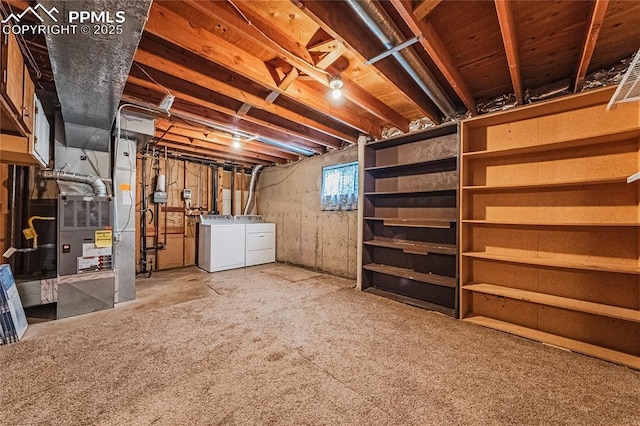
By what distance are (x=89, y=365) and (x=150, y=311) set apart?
101 cm

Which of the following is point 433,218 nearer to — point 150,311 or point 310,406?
point 310,406

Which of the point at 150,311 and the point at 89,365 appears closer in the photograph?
the point at 89,365

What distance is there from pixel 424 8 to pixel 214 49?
4.77 ft

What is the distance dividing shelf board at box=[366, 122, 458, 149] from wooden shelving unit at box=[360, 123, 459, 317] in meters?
0.01

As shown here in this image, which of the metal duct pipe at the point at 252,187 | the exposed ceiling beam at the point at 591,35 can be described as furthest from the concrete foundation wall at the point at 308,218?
the exposed ceiling beam at the point at 591,35

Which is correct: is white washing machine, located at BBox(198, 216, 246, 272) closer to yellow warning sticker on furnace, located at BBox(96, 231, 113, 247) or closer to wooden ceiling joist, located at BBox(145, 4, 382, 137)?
yellow warning sticker on furnace, located at BBox(96, 231, 113, 247)

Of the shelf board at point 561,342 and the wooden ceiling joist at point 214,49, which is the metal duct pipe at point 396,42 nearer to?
the wooden ceiling joist at point 214,49

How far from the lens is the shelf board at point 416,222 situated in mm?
2877

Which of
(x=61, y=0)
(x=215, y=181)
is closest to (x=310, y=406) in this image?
(x=61, y=0)

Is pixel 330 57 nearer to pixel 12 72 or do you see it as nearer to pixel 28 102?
pixel 12 72

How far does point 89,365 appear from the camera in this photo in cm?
179

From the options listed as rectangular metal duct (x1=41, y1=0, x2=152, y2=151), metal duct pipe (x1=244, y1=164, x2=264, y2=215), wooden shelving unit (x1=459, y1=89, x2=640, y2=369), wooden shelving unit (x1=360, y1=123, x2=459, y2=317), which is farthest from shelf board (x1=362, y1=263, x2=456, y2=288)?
metal duct pipe (x1=244, y1=164, x2=264, y2=215)

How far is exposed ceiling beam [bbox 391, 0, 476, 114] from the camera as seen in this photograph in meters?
1.43

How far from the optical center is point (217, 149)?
4.61m
